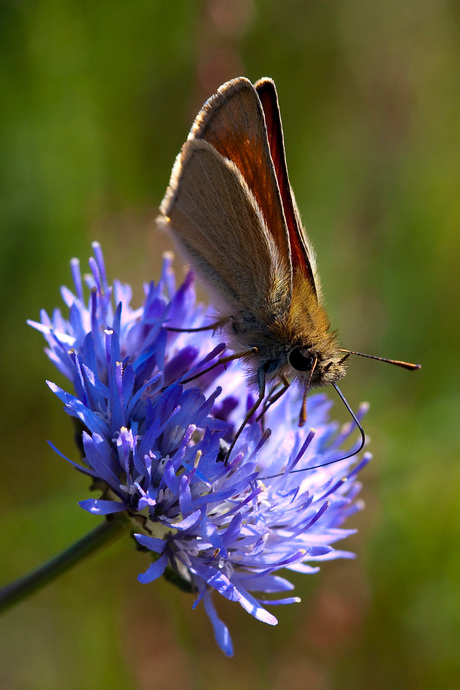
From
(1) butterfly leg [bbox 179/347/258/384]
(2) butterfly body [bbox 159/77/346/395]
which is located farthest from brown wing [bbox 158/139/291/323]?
(1) butterfly leg [bbox 179/347/258/384]

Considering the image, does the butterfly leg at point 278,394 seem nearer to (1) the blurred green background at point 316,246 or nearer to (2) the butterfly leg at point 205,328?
(2) the butterfly leg at point 205,328

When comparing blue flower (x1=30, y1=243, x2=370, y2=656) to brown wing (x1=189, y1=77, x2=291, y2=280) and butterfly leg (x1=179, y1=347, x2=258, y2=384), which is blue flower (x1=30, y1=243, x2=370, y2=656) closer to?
butterfly leg (x1=179, y1=347, x2=258, y2=384)

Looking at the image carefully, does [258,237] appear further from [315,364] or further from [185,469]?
[185,469]

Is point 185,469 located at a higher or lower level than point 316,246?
higher

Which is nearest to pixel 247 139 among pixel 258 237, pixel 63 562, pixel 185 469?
pixel 258 237

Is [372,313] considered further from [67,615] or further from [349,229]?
[67,615]

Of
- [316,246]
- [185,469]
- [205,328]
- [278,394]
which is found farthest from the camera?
[316,246]

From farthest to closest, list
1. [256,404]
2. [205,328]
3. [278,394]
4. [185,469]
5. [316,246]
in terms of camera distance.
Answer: [316,246] → [205,328] → [278,394] → [256,404] → [185,469]
